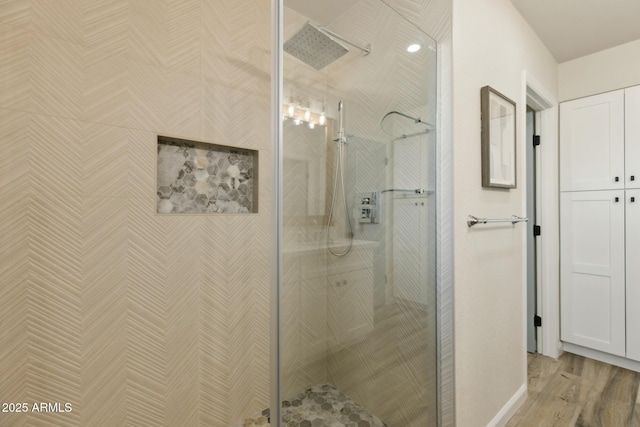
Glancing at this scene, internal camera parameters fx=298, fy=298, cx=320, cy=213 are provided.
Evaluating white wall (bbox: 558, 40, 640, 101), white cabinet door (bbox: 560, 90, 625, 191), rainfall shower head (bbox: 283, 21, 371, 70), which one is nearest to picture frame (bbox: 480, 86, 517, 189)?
rainfall shower head (bbox: 283, 21, 371, 70)

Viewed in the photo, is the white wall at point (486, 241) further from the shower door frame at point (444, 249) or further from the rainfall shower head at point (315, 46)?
the rainfall shower head at point (315, 46)

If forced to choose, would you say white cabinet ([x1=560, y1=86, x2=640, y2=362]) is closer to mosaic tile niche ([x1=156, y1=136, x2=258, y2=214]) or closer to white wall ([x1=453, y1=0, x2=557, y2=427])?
white wall ([x1=453, y1=0, x2=557, y2=427])

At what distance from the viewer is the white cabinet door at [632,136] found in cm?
223

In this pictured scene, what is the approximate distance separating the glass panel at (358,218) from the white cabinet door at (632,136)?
6.41ft

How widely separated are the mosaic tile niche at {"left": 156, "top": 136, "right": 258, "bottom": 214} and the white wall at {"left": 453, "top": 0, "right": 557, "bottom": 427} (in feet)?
3.94

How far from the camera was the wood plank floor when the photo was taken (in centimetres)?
177

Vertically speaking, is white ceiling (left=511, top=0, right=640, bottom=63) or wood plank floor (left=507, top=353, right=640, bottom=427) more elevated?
white ceiling (left=511, top=0, right=640, bottom=63)

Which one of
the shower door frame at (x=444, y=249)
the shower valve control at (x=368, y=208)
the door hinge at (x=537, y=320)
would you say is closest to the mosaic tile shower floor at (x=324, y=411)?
the shower door frame at (x=444, y=249)

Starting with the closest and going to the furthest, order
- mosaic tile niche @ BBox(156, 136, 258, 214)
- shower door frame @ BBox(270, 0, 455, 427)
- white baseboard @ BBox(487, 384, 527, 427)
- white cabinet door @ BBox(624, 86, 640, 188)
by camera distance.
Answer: shower door frame @ BBox(270, 0, 455, 427) → mosaic tile niche @ BBox(156, 136, 258, 214) → white baseboard @ BBox(487, 384, 527, 427) → white cabinet door @ BBox(624, 86, 640, 188)

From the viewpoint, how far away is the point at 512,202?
189 cm

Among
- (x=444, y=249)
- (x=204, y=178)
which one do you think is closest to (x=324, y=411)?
(x=444, y=249)

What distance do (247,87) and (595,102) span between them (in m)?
2.78

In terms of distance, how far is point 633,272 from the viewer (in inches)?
88.9

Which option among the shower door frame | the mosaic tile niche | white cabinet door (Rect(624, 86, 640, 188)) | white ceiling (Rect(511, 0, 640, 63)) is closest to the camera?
the shower door frame
